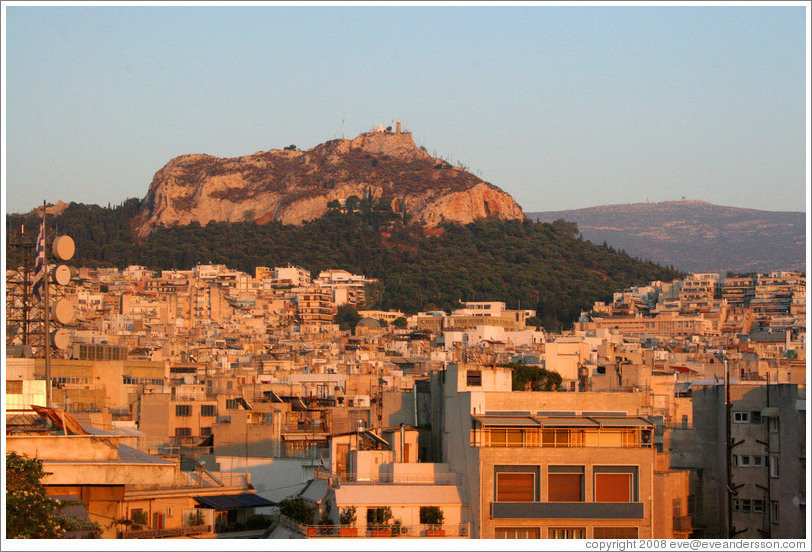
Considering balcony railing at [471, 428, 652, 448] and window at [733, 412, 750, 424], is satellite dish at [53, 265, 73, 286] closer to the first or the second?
balcony railing at [471, 428, 652, 448]

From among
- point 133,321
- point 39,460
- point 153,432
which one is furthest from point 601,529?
point 133,321

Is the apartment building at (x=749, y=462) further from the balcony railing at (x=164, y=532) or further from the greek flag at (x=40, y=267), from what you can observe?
the greek flag at (x=40, y=267)

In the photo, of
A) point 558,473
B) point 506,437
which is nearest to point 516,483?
point 558,473

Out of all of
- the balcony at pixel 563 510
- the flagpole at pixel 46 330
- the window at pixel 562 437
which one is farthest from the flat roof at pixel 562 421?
the flagpole at pixel 46 330

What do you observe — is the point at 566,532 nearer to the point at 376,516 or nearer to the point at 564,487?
the point at 564,487

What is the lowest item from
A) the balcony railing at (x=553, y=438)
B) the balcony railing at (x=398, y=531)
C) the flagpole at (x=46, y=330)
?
the balcony railing at (x=398, y=531)
